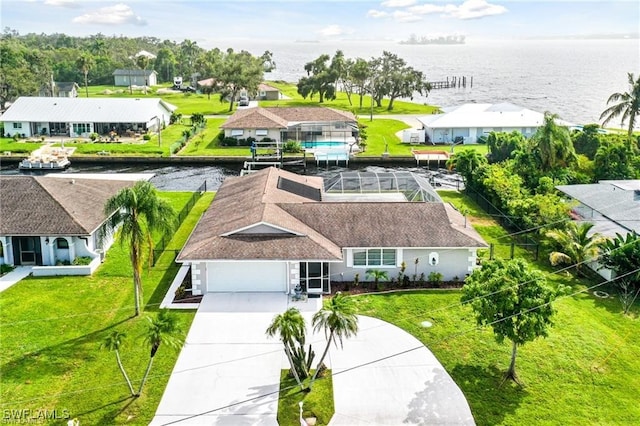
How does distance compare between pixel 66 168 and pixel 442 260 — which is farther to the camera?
pixel 66 168

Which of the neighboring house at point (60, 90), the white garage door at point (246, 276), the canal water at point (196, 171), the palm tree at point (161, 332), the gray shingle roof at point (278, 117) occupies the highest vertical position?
the neighboring house at point (60, 90)

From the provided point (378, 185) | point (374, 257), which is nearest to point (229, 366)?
point (374, 257)

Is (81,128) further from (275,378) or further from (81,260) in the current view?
(275,378)

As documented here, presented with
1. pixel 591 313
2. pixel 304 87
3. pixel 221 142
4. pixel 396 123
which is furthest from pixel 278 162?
pixel 304 87

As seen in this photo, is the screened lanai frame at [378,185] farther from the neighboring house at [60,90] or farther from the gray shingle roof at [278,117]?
the neighboring house at [60,90]

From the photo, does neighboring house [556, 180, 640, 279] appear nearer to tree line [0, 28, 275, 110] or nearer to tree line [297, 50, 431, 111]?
tree line [297, 50, 431, 111]

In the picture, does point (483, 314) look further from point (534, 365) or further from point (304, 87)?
point (304, 87)

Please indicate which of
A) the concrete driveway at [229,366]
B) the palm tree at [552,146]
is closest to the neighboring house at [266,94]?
the palm tree at [552,146]

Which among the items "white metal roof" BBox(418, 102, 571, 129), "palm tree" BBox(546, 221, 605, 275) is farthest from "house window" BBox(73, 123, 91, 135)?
"palm tree" BBox(546, 221, 605, 275)
